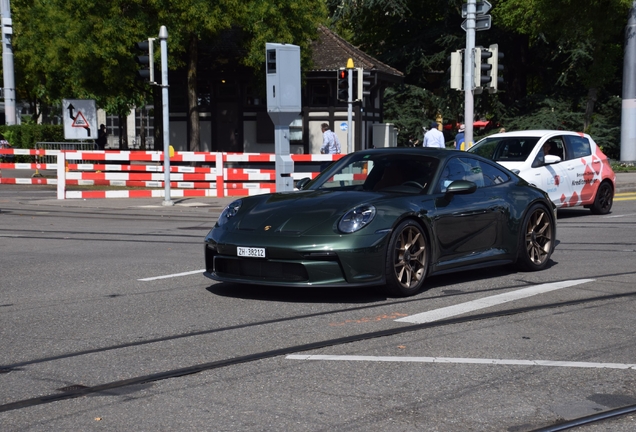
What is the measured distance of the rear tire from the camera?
17.0 m

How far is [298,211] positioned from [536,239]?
2.98 m

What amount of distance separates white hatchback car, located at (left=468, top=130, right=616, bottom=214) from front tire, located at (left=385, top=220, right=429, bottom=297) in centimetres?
739

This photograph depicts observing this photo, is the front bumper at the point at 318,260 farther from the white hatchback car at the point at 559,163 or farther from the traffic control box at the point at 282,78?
the traffic control box at the point at 282,78

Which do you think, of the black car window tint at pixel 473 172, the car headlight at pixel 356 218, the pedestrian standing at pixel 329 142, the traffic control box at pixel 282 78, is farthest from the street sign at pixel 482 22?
the car headlight at pixel 356 218

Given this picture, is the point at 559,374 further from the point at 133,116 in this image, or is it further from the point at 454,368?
the point at 133,116

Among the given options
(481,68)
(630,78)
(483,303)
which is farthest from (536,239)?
(630,78)

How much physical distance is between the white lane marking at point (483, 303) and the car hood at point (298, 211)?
1109 mm

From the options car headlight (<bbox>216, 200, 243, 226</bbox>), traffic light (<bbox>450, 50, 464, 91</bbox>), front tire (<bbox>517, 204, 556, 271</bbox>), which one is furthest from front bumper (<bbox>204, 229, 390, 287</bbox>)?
traffic light (<bbox>450, 50, 464, 91</bbox>)

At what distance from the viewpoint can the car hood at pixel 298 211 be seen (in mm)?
8039

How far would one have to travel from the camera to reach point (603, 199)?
678 inches

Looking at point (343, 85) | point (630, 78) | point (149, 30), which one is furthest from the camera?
point (149, 30)

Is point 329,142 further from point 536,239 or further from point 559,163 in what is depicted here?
point 536,239

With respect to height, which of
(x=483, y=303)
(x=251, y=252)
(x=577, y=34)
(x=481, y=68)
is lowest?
(x=483, y=303)

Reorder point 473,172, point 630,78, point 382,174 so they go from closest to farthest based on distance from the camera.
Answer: point 382,174, point 473,172, point 630,78
